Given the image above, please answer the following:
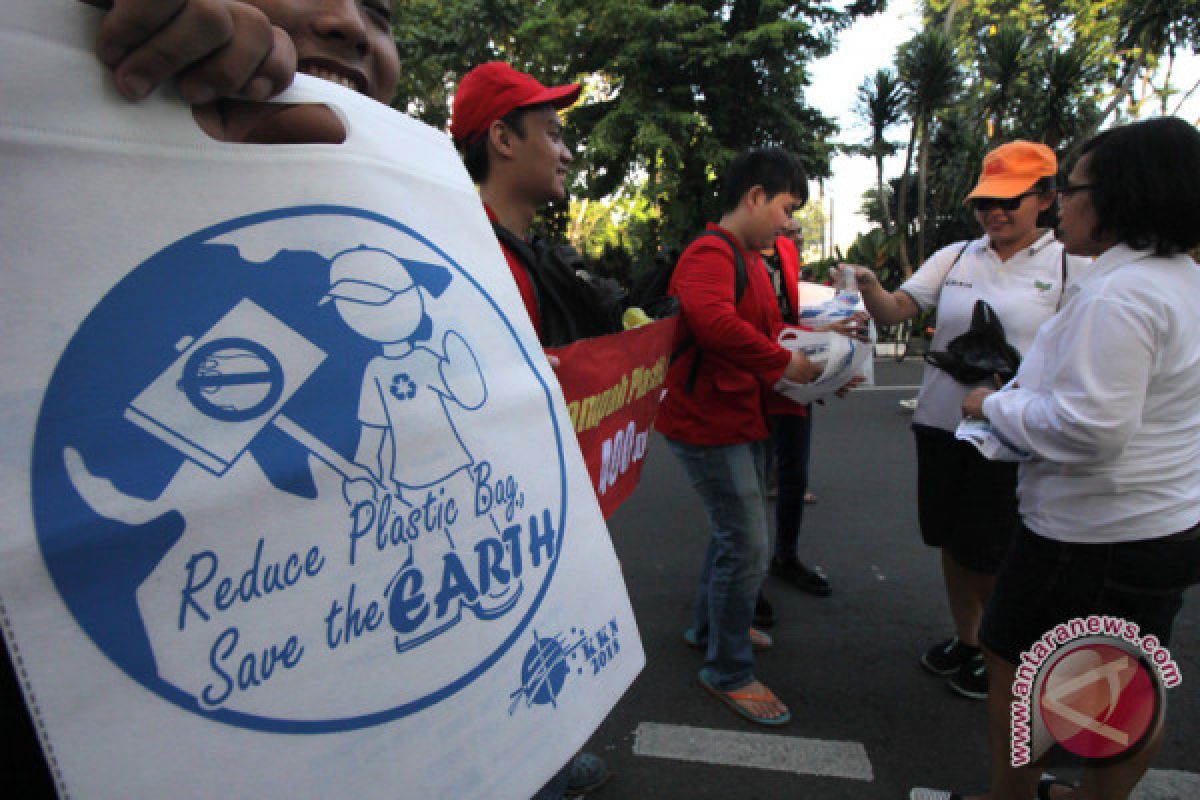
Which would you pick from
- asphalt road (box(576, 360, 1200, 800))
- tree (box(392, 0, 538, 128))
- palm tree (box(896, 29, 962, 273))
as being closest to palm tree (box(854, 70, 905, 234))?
palm tree (box(896, 29, 962, 273))

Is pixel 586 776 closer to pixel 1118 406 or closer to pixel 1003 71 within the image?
pixel 1118 406

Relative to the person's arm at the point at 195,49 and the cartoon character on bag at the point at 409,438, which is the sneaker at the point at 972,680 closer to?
the cartoon character on bag at the point at 409,438

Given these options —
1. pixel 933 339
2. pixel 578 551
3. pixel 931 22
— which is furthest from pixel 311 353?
pixel 931 22

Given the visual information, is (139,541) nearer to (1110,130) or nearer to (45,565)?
(45,565)

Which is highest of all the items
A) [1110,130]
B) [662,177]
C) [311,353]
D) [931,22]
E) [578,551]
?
[931,22]

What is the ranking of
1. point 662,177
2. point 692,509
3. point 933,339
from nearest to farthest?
point 933,339 → point 692,509 → point 662,177

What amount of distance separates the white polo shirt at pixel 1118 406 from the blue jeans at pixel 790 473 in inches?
64.3

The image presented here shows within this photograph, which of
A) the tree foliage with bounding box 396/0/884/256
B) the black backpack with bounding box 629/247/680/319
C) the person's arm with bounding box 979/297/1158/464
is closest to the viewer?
the person's arm with bounding box 979/297/1158/464

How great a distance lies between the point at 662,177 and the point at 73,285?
18.7 metres

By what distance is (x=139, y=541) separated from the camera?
1.82 ft

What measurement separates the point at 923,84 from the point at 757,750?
17.5 m

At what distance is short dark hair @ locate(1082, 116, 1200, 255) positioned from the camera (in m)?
1.57

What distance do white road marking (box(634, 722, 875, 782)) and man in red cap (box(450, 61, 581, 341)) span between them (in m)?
1.78

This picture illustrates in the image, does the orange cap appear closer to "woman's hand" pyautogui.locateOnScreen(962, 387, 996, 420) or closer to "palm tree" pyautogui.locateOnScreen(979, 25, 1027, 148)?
"woman's hand" pyautogui.locateOnScreen(962, 387, 996, 420)
